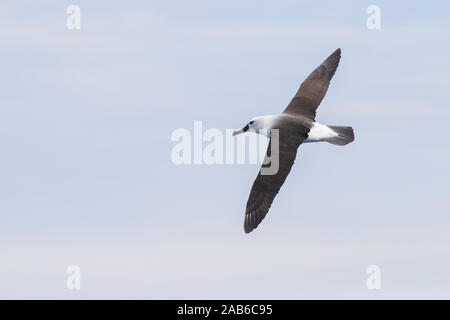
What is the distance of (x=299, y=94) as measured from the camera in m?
31.2

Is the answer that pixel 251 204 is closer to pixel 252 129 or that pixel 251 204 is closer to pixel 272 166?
pixel 272 166

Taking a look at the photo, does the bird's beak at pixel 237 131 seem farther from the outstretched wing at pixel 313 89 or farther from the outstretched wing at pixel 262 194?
the outstretched wing at pixel 262 194

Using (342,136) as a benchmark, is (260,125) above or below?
above

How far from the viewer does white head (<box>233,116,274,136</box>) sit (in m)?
29.0

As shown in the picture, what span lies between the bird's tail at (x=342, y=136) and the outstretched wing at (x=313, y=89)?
106cm

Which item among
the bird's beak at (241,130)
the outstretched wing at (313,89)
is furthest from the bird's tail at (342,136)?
the bird's beak at (241,130)

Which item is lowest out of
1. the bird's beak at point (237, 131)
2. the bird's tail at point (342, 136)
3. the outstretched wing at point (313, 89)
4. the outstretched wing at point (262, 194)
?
the outstretched wing at point (262, 194)

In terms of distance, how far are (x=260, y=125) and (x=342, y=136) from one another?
2.40 m

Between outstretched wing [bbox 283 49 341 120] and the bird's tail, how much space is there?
3.49ft

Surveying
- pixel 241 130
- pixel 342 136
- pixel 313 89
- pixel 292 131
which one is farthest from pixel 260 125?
pixel 313 89

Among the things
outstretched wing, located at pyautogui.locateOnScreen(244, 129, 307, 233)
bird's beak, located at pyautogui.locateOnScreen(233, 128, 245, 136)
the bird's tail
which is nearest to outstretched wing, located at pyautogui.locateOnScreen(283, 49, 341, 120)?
the bird's tail

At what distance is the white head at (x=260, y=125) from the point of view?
29.0 m

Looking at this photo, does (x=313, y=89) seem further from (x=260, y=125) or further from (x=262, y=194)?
(x=262, y=194)

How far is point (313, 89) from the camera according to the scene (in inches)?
1232
